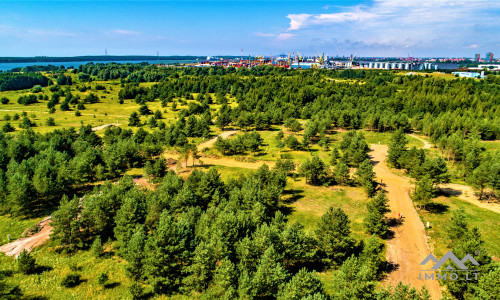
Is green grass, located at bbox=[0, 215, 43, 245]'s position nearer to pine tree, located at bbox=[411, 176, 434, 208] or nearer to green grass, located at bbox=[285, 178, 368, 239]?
green grass, located at bbox=[285, 178, 368, 239]

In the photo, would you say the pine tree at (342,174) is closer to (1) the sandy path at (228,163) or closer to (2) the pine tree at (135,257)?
(1) the sandy path at (228,163)

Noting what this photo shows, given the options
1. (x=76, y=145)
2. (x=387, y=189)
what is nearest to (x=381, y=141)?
(x=387, y=189)

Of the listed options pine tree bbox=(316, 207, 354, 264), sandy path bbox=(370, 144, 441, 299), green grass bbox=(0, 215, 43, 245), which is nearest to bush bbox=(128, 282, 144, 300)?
pine tree bbox=(316, 207, 354, 264)

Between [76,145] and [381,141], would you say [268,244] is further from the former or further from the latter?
[381,141]

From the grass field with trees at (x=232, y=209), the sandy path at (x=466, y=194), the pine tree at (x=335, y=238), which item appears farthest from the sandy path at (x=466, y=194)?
the pine tree at (x=335, y=238)

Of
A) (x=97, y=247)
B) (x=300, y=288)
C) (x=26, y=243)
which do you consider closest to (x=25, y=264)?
(x=97, y=247)

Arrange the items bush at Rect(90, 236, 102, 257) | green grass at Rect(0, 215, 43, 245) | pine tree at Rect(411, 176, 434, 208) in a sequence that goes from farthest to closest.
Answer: pine tree at Rect(411, 176, 434, 208) → green grass at Rect(0, 215, 43, 245) → bush at Rect(90, 236, 102, 257)
